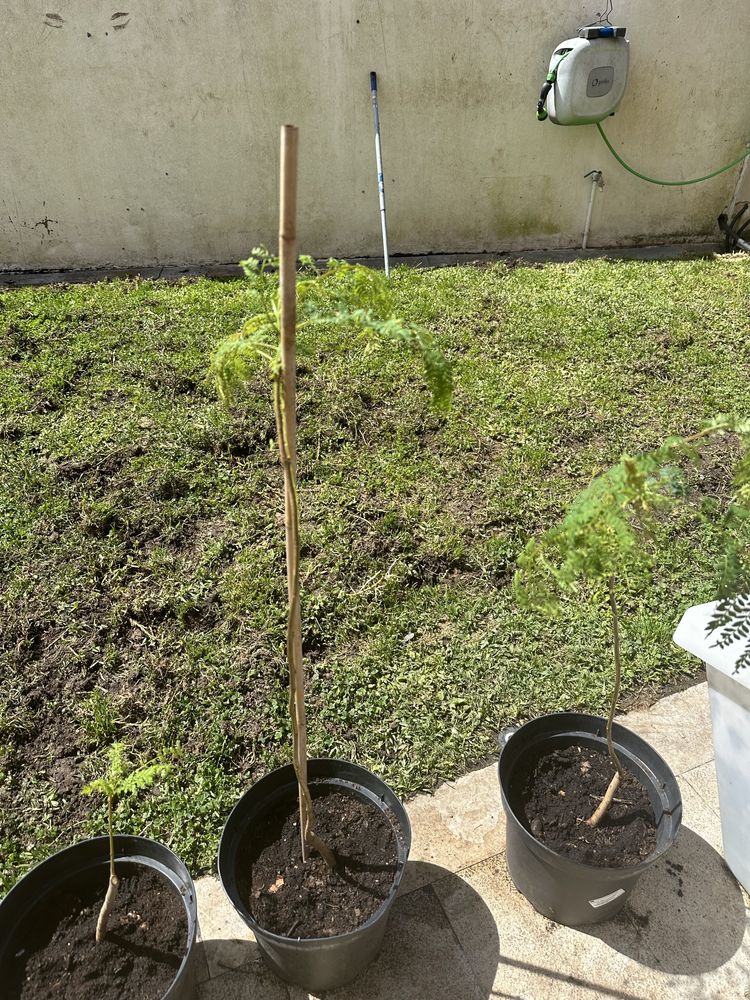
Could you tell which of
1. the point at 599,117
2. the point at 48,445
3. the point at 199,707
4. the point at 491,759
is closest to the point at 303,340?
the point at 48,445

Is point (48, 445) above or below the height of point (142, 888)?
above

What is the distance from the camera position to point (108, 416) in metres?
4.32

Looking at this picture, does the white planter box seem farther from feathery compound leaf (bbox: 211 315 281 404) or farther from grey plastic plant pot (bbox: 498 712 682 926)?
feathery compound leaf (bbox: 211 315 281 404)

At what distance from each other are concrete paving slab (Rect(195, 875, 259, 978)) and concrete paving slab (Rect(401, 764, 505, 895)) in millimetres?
516

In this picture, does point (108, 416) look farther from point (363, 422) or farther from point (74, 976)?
point (74, 976)

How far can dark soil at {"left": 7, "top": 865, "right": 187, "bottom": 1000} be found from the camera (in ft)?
5.74

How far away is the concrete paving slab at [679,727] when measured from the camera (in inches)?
103

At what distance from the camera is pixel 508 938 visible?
211 centimetres

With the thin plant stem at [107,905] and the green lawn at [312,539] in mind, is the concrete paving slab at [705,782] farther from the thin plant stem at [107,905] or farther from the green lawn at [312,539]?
the thin plant stem at [107,905]

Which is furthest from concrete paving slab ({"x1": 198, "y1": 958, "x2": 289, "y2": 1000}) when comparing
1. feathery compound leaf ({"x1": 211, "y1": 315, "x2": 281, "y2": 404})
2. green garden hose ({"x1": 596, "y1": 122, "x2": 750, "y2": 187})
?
green garden hose ({"x1": 596, "y1": 122, "x2": 750, "y2": 187})

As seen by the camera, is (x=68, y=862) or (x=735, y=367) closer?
(x=68, y=862)

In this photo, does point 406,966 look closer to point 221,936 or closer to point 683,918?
point 221,936

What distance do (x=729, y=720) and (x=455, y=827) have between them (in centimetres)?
99

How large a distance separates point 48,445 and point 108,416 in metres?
0.41
